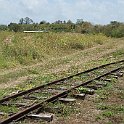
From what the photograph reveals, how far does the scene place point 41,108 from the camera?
968 centimetres

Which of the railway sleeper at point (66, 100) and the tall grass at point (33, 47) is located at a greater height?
the tall grass at point (33, 47)

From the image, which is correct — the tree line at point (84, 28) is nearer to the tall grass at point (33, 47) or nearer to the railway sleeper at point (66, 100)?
the tall grass at point (33, 47)

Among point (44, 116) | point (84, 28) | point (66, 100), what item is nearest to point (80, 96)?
point (66, 100)

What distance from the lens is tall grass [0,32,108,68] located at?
2269 centimetres

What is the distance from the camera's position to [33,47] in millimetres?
26297

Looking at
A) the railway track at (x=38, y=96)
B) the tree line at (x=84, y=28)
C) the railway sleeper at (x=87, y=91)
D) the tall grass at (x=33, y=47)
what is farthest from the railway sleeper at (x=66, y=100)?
the tree line at (x=84, y=28)

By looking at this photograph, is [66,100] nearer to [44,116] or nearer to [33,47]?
[44,116]

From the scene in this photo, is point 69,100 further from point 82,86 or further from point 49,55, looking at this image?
point 49,55

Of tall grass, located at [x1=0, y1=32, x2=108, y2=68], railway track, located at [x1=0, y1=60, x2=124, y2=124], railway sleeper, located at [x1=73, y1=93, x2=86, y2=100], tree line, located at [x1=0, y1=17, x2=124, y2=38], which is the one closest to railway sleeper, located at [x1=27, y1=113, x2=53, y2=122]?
railway track, located at [x1=0, y1=60, x2=124, y2=124]

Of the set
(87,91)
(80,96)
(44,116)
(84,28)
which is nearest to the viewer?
(44,116)

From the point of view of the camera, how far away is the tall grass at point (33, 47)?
22.7 meters

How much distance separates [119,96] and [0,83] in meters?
5.33

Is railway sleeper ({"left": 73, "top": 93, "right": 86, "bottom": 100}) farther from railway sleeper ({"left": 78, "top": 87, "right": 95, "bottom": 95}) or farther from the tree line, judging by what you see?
the tree line

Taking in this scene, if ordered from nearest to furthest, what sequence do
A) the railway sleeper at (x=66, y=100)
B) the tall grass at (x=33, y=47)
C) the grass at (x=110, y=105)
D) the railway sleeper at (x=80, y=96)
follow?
1. the grass at (x=110, y=105)
2. the railway sleeper at (x=66, y=100)
3. the railway sleeper at (x=80, y=96)
4. the tall grass at (x=33, y=47)
